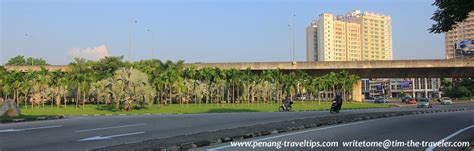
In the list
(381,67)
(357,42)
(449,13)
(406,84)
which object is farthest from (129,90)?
(406,84)

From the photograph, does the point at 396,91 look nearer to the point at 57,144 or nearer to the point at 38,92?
the point at 38,92

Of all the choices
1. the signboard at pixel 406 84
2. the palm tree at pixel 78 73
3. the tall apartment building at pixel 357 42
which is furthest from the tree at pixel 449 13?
the signboard at pixel 406 84

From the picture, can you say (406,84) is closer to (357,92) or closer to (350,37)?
(350,37)

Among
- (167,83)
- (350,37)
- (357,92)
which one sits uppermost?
(350,37)

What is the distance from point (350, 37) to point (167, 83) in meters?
78.5

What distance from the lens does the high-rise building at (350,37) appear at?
130m

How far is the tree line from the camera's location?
73.9m

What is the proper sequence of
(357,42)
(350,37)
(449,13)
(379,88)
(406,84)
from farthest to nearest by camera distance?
(379,88) < (406,84) < (357,42) < (350,37) < (449,13)

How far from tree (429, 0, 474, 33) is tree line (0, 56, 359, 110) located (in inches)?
1858

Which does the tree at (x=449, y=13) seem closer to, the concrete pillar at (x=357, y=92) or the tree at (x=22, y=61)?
the concrete pillar at (x=357, y=92)

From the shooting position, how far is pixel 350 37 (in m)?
142

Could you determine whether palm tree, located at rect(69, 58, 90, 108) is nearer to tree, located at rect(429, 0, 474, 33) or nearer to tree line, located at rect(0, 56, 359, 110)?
tree line, located at rect(0, 56, 359, 110)

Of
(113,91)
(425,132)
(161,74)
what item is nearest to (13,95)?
(161,74)

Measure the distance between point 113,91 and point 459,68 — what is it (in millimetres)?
50509
